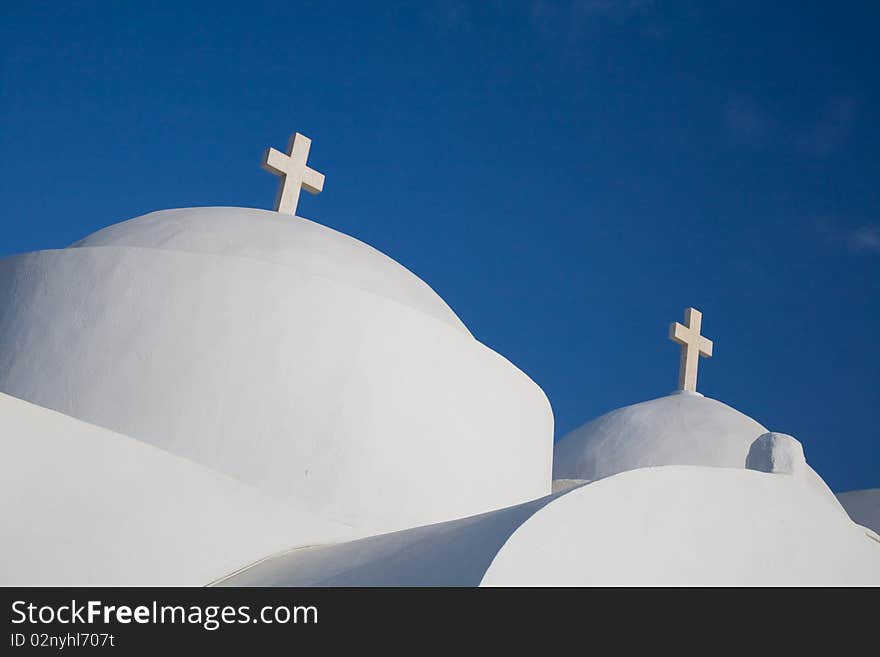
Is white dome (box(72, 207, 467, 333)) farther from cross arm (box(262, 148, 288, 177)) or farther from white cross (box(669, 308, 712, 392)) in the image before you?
white cross (box(669, 308, 712, 392))

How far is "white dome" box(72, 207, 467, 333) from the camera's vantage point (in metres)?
6.41

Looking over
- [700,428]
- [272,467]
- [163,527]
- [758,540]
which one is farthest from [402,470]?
[700,428]

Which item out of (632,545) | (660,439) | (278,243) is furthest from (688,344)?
(632,545)

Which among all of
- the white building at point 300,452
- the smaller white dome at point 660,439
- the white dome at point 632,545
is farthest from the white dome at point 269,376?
the smaller white dome at point 660,439

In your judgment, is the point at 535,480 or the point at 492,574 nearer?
the point at 492,574

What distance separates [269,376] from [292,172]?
3479 mm

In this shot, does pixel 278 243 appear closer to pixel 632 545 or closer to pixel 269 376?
pixel 269 376

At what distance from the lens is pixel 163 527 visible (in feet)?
13.0

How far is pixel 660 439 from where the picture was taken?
10.8 m

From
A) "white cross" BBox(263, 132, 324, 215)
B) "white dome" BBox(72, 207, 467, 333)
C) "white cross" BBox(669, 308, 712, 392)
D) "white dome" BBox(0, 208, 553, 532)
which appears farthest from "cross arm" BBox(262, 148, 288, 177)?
"white cross" BBox(669, 308, 712, 392)

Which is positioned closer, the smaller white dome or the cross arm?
the cross arm

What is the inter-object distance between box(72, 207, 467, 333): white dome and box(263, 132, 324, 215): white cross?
0.85 metres

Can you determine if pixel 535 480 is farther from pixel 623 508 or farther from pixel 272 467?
pixel 623 508
